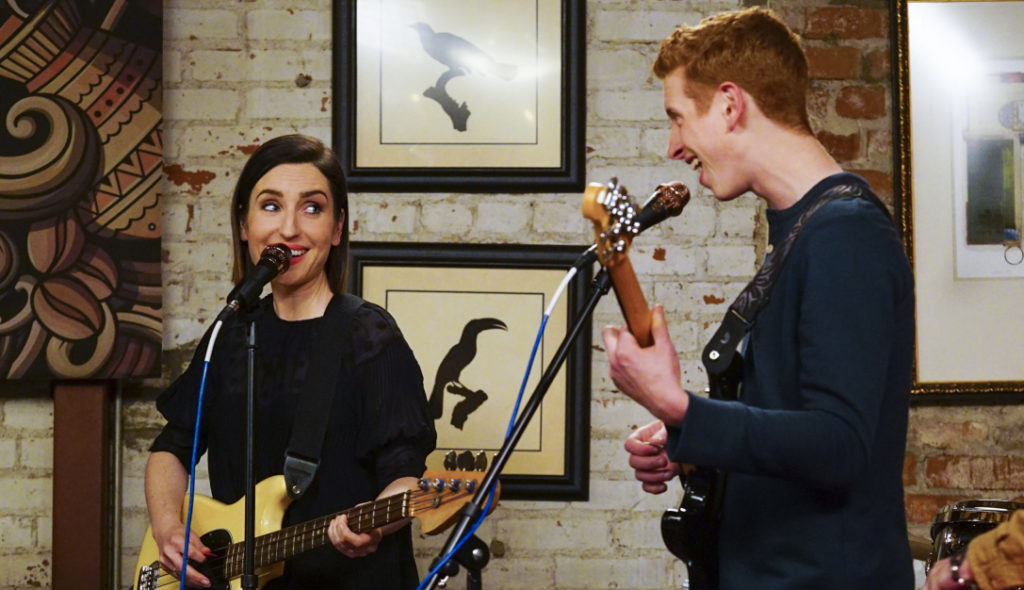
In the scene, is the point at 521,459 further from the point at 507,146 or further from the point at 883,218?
the point at 883,218

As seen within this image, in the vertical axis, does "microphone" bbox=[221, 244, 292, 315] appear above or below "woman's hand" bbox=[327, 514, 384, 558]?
above

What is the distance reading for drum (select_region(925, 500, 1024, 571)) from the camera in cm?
204

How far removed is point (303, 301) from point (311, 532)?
0.54 meters

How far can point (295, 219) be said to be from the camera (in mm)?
2318

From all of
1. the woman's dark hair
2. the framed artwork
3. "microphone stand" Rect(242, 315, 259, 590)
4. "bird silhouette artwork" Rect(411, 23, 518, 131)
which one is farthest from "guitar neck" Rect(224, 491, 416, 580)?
the framed artwork

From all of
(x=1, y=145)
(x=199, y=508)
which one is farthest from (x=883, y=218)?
(x=1, y=145)

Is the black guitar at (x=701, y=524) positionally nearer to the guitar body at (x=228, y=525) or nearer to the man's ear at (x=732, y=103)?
the man's ear at (x=732, y=103)

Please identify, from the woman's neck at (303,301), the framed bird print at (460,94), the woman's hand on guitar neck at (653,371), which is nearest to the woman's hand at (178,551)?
the woman's neck at (303,301)

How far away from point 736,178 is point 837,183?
0.15 m

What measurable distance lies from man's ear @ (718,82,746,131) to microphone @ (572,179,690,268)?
0.12 metres

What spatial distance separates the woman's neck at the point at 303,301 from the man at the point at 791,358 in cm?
105

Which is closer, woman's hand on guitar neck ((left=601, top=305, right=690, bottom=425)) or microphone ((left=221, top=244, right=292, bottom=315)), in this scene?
woman's hand on guitar neck ((left=601, top=305, right=690, bottom=425))

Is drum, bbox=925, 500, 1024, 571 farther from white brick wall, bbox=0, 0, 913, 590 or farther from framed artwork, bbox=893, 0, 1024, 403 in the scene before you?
white brick wall, bbox=0, 0, 913, 590

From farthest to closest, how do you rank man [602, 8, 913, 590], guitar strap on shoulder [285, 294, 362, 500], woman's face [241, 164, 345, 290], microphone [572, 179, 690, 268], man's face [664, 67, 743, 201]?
woman's face [241, 164, 345, 290], guitar strap on shoulder [285, 294, 362, 500], man's face [664, 67, 743, 201], microphone [572, 179, 690, 268], man [602, 8, 913, 590]
